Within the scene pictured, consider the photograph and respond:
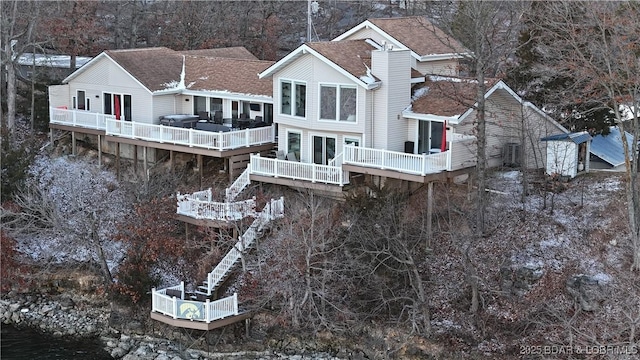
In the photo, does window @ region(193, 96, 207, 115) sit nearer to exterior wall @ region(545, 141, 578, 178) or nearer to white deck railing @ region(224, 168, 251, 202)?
white deck railing @ region(224, 168, 251, 202)

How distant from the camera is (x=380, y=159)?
31234 mm

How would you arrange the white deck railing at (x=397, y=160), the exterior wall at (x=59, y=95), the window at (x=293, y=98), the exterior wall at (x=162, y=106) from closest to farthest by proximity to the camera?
the white deck railing at (x=397, y=160), the window at (x=293, y=98), the exterior wall at (x=162, y=106), the exterior wall at (x=59, y=95)

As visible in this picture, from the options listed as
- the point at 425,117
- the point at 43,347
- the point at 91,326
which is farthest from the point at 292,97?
the point at 43,347

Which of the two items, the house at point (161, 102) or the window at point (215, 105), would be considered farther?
the window at point (215, 105)

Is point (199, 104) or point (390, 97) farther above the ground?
point (390, 97)

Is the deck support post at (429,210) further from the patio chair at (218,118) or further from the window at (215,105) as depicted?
the window at (215,105)

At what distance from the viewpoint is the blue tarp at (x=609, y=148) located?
35.1 meters

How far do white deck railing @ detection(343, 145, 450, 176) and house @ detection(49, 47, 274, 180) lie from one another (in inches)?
218

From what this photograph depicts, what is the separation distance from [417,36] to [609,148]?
8.55 m

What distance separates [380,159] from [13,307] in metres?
14.2

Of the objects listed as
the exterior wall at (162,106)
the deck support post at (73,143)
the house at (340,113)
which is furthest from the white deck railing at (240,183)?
the deck support post at (73,143)

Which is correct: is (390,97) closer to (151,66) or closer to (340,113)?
(340,113)

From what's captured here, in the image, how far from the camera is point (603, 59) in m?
29.9

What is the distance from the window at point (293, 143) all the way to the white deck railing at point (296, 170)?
1.71 metres
